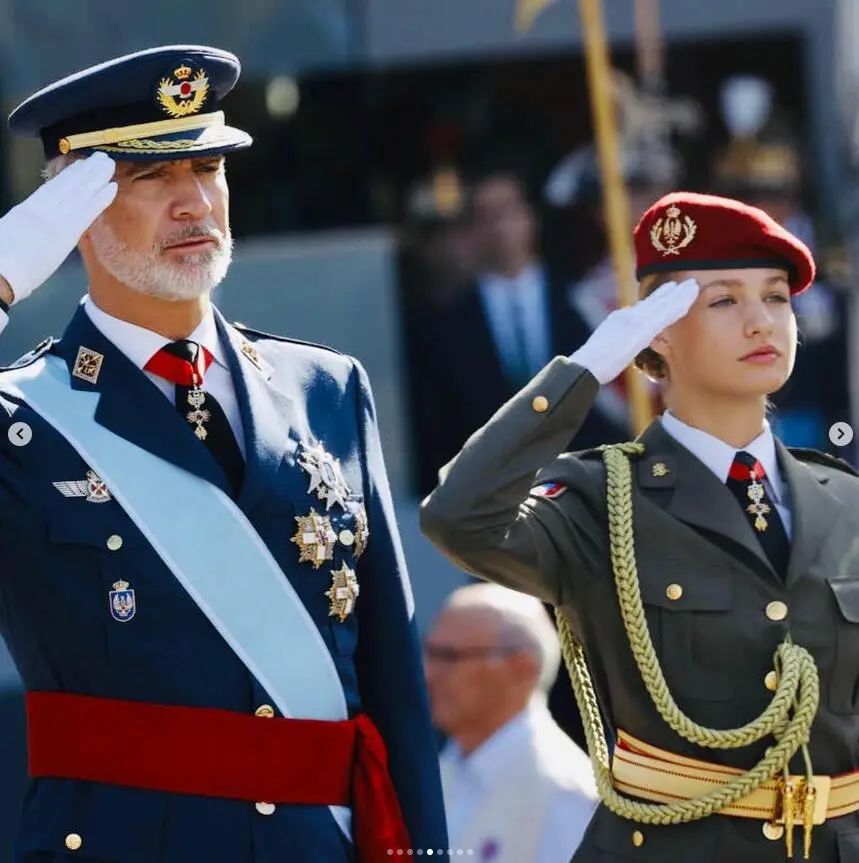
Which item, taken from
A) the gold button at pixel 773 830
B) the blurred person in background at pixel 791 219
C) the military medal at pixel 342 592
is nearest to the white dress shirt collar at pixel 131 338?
the military medal at pixel 342 592

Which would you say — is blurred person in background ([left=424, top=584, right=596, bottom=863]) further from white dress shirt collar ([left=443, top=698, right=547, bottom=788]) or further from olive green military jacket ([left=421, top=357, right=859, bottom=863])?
olive green military jacket ([left=421, top=357, right=859, bottom=863])

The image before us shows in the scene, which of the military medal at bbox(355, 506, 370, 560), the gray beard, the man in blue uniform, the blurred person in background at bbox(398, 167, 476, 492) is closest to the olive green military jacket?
the military medal at bbox(355, 506, 370, 560)

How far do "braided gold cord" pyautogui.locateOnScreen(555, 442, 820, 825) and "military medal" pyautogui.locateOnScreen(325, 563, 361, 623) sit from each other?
0.45 metres

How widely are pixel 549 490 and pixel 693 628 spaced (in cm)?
34

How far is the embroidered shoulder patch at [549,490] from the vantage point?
4.26 meters

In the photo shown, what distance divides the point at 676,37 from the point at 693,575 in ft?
19.6

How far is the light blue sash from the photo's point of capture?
156 inches

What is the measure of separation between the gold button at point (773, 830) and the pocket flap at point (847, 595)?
36 centimetres

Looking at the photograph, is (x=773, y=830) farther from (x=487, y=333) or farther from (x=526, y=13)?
(x=526, y=13)

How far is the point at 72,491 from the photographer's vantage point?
3945mm

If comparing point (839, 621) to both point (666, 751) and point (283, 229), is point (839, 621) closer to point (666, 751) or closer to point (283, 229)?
point (666, 751)

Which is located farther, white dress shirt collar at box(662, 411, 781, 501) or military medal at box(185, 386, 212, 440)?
white dress shirt collar at box(662, 411, 781, 501)

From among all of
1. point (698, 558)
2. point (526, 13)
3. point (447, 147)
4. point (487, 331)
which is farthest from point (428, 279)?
point (698, 558)

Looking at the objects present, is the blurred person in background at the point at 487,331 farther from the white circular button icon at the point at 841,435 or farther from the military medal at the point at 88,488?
the military medal at the point at 88,488
